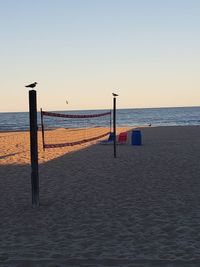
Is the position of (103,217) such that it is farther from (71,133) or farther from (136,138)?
(71,133)

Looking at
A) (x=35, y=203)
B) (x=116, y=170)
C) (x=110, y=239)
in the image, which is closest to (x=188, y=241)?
(x=110, y=239)

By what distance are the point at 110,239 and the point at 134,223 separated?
88 centimetres

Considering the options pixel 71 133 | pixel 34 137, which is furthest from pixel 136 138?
pixel 71 133

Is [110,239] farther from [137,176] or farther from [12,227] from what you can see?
[137,176]

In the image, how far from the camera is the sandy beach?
4.59 metres

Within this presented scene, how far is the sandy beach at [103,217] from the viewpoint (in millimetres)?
4590

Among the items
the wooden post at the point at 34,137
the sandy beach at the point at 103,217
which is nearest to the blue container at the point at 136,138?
the sandy beach at the point at 103,217

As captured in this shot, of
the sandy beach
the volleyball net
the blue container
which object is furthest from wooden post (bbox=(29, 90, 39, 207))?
the blue container

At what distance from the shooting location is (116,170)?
11727 mm

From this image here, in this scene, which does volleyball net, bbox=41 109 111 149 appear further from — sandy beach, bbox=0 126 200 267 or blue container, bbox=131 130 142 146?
sandy beach, bbox=0 126 200 267

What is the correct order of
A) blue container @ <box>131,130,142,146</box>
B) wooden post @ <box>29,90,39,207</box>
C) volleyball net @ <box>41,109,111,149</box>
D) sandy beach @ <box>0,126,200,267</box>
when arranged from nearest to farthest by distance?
1. sandy beach @ <box>0,126,200,267</box>
2. wooden post @ <box>29,90,39,207</box>
3. volleyball net @ <box>41,109,111,149</box>
4. blue container @ <box>131,130,142,146</box>

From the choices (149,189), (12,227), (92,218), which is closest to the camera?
(12,227)

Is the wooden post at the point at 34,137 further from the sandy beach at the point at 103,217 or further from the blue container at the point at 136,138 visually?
the blue container at the point at 136,138

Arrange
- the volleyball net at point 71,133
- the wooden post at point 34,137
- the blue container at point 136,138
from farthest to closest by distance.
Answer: the blue container at point 136,138 < the volleyball net at point 71,133 < the wooden post at point 34,137
